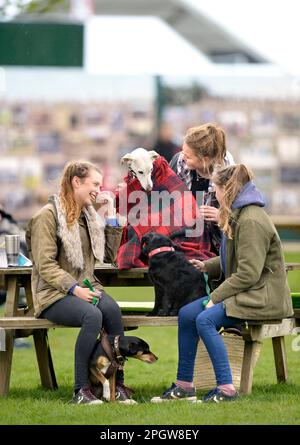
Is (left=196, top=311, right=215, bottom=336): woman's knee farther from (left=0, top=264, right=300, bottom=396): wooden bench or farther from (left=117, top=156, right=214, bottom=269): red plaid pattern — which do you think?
(left=117, top=156, right=214, bottom=269): red plaid pattern

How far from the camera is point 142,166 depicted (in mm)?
6750

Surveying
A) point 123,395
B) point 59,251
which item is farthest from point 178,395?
point 59,251

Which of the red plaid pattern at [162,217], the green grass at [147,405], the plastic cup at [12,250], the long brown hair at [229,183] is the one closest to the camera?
the green grass at [147,405]

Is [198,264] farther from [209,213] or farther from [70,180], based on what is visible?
[70,180]

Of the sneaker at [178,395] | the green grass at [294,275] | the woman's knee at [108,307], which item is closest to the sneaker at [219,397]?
the sneaker at [178,395]

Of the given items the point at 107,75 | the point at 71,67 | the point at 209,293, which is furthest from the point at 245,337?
the point at 107,75

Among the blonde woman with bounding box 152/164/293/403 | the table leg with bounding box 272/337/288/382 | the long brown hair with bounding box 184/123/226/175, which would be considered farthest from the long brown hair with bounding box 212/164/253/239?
the table leg with bounding box 272/337/288/382

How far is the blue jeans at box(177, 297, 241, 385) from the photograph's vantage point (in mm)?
6160

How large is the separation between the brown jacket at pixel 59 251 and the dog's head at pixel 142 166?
0.38 meters

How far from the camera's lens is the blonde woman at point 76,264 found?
20.4 ft

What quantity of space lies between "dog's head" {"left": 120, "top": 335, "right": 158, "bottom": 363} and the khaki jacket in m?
0.48

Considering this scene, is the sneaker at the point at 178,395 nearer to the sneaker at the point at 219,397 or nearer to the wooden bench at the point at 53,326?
the sneaker at the point at 219,397

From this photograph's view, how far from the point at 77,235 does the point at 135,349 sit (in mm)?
716

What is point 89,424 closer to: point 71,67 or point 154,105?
point 71,67
